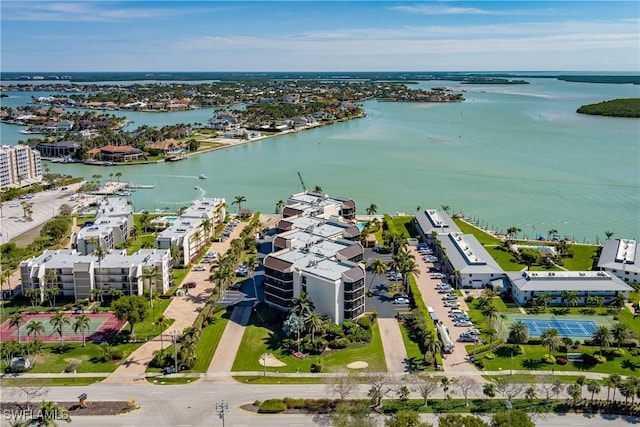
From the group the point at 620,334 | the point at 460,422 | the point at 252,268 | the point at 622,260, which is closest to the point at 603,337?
the point at 620,334

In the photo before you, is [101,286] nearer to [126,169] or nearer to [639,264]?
[639,264]

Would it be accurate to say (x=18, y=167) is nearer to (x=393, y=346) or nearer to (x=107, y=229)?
(x=107, y=229)

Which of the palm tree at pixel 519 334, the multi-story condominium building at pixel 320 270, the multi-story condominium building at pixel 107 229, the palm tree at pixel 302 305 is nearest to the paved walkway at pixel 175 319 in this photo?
the multi-story condominium building at pixel 320 270

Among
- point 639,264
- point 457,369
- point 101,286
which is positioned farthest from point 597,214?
point 101,286

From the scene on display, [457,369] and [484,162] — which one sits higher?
[484,162]

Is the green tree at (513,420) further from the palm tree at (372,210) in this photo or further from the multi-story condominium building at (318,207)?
the palm tree at (372,210)

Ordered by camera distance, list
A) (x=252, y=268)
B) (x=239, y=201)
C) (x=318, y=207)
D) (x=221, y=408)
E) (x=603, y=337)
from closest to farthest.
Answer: (x=221, y=408)
(x=603, y=337)
(x=252, y=268)
(x=318, y=207)
(x=239, y=201)
